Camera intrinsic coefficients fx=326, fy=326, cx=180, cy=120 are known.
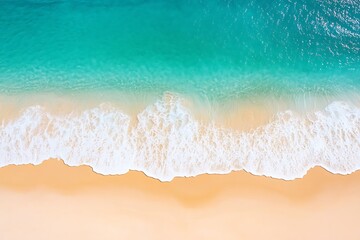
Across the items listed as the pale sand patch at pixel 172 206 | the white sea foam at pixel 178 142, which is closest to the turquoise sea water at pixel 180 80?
the white sea foam at pixel 178 142

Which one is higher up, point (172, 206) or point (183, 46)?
point (183, 46)

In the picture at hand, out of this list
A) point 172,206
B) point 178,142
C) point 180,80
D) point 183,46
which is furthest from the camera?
point 183,46

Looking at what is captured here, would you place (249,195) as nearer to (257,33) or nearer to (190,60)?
(190,60)

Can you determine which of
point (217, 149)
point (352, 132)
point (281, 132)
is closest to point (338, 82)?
point (352, 132)

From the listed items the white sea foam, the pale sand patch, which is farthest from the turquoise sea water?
the pale sand patch

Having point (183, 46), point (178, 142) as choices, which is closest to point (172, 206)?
point (178, 142)

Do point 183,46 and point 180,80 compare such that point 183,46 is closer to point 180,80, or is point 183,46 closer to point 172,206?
point 180,80

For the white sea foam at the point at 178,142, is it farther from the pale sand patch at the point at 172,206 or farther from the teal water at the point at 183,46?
the teal water at the point at 183,46
